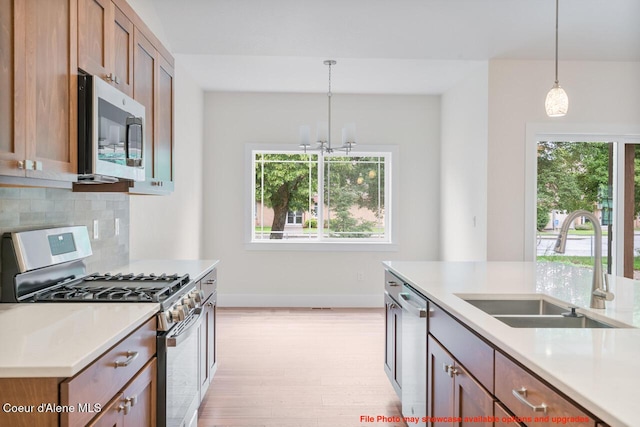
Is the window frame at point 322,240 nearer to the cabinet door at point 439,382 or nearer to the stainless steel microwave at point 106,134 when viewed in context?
the stainless steel microwave at point 106,134

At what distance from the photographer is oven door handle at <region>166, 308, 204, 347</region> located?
6.28ft

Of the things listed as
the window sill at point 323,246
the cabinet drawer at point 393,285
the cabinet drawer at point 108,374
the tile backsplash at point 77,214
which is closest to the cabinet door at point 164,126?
the tile backsplash at point 77,214

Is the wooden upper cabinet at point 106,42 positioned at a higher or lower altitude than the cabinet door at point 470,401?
higher

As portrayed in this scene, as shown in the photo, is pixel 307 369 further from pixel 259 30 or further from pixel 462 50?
pixel 462 50

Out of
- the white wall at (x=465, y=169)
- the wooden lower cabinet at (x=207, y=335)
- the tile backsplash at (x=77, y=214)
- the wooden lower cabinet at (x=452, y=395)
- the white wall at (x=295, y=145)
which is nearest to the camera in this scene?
the wooden lower cabinet at (x=452, y=395)

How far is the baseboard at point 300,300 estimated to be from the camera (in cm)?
563

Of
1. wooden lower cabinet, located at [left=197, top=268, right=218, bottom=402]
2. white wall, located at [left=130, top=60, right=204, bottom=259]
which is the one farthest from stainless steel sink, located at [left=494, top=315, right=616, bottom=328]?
white wall, located at [left=130, top=60, right=204, bottom=259]

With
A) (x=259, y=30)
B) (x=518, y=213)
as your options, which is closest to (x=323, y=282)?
(x=518, y=213)

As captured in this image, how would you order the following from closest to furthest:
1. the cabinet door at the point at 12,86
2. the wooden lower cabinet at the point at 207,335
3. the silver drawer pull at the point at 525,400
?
the silver drawer pull at the point at 525,400, the cabinet door at the point at 12,86, the wooden lower cabinet at the point at 207,335

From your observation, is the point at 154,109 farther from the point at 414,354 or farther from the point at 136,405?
the point at 414,354

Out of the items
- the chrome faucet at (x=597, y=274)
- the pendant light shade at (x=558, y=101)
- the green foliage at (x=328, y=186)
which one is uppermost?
the pendant light shade at (x=558, y=101)

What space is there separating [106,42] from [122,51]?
0.20 m

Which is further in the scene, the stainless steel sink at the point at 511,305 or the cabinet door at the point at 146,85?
the cabinet door at the point at 146,85

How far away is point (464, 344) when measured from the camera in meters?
1.66
